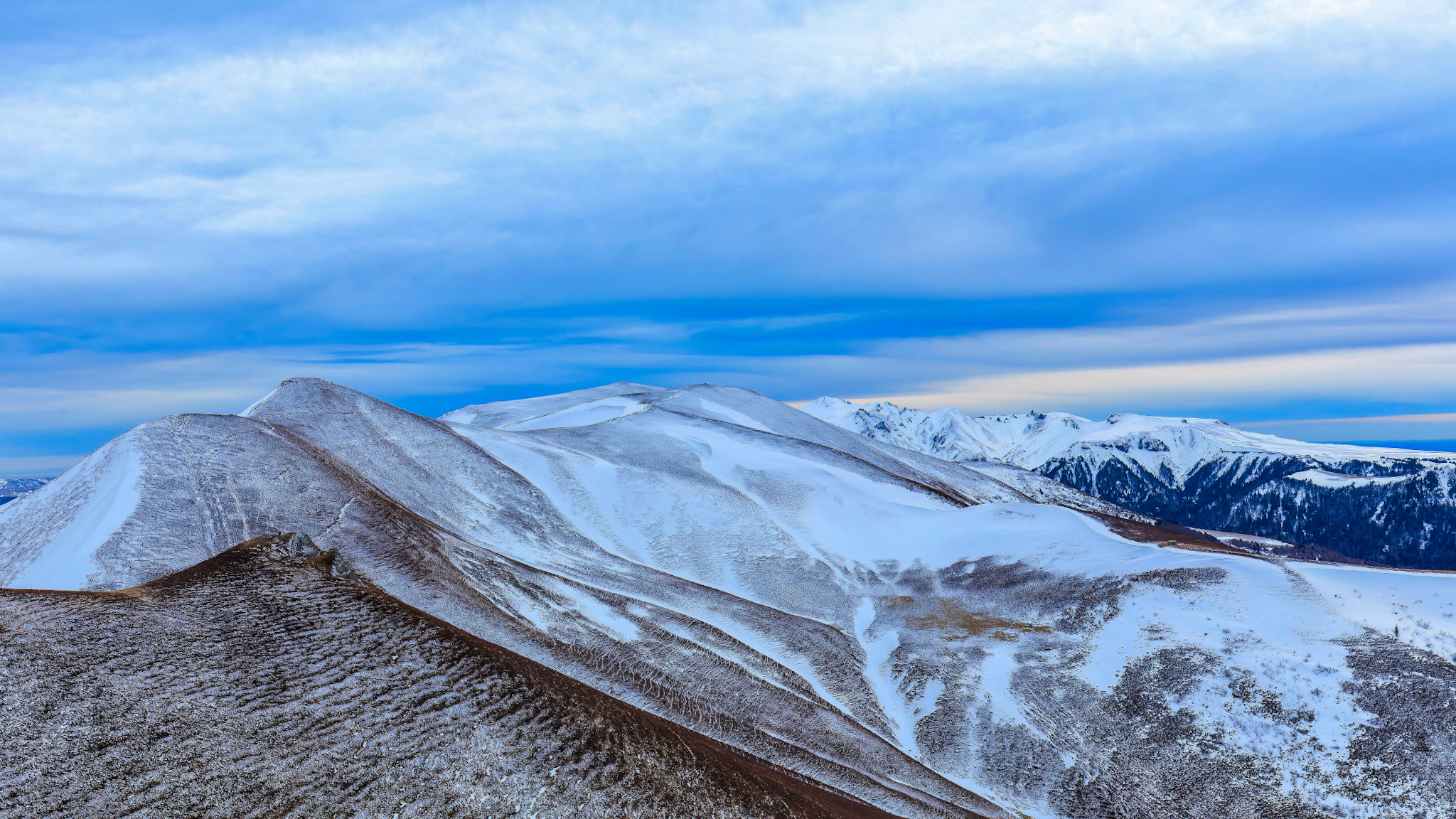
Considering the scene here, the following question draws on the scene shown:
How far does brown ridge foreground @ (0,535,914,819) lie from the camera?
12109 millimetres

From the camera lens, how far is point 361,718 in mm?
14445

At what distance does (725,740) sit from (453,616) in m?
12.6

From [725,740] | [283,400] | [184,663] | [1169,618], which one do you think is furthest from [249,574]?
[283,400]

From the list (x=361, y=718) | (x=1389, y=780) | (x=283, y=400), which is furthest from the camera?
(x=283, y=400)

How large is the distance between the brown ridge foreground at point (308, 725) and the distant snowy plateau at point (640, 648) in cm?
7

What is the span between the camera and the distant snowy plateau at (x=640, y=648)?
45.3 ft

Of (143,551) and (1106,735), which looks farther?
(143,551)

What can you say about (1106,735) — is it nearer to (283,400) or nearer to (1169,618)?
(1169,618)

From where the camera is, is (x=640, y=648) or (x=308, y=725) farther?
(x=640, y=648)

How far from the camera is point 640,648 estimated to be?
113ft

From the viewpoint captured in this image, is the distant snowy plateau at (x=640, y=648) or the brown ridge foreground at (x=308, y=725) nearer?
the brown ridge foreground at (x=308, y=725)

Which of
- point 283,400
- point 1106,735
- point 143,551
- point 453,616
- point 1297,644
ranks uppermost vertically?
point 283,400

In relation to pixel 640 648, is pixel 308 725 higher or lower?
higher

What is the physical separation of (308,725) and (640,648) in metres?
21.7
